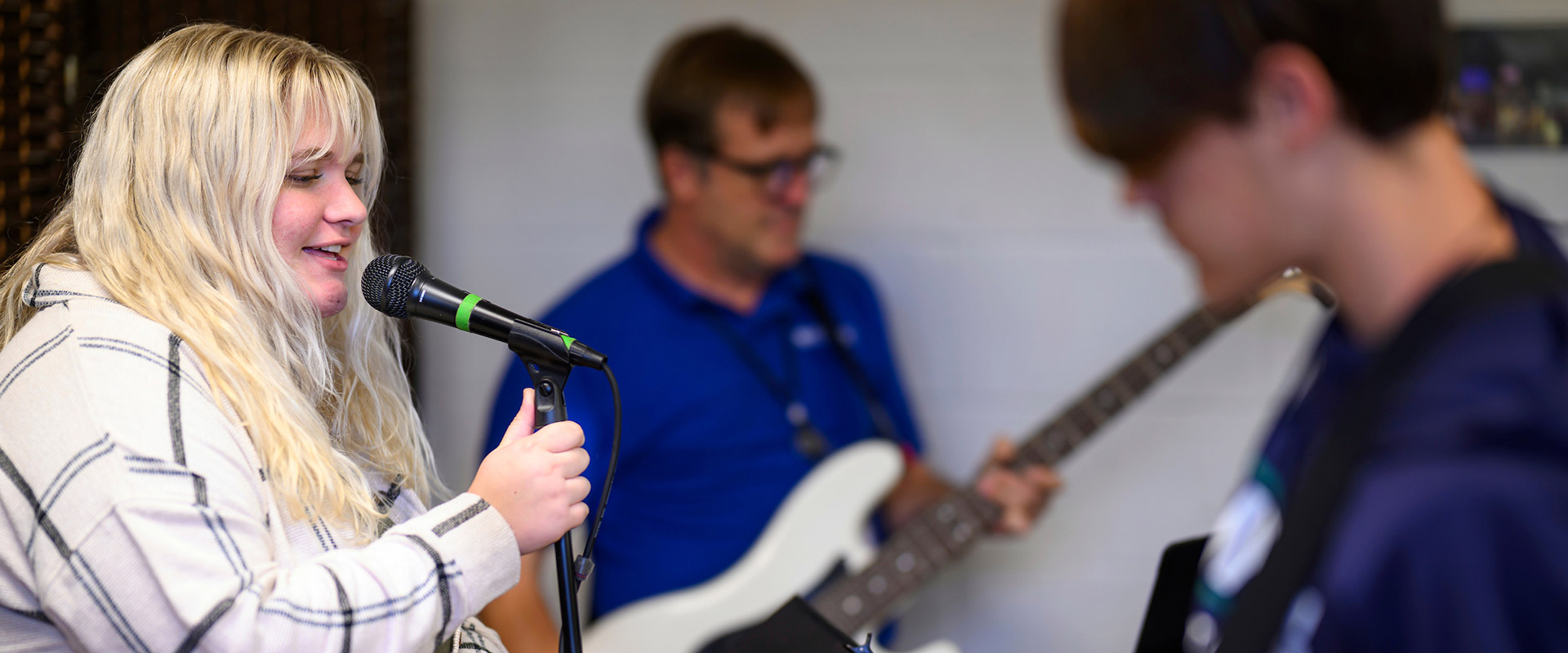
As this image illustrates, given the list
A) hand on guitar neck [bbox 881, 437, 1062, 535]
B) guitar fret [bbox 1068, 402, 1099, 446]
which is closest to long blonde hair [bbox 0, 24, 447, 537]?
hand on guitar neck [bbox 881, 437, 1062, 535]

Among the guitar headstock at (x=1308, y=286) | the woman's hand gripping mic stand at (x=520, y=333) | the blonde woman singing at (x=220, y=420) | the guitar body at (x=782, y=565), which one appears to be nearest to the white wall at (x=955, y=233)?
the guitar body at (x=782, y=565)

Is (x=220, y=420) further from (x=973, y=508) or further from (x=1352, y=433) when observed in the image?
(x=973, y=508)

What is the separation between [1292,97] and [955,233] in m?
1.82

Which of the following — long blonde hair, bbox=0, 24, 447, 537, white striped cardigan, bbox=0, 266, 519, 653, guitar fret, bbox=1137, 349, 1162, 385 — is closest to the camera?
white striped cardigan, bbox=0, 266, 519, 653

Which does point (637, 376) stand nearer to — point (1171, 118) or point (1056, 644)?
point (1056, 644)

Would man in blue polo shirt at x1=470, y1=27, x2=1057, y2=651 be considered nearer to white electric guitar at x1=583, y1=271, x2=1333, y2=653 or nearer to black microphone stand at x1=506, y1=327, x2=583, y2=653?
white electric guitar at x1=583, y1=271, x2=1333, y2=653

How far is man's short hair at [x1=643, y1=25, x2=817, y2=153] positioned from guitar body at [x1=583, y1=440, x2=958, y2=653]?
71 cm

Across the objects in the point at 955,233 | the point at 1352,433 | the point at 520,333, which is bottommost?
the point at 955,233

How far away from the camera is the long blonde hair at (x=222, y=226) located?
1.02m

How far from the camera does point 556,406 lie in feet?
3.49

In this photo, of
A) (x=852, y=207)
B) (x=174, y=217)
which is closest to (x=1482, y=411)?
(x=174, y=217)

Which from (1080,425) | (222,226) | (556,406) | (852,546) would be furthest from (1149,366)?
(222,226)

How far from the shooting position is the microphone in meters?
1.03

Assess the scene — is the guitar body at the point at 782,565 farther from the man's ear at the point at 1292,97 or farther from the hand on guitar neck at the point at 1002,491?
the man's ear at the point at 1292,97
